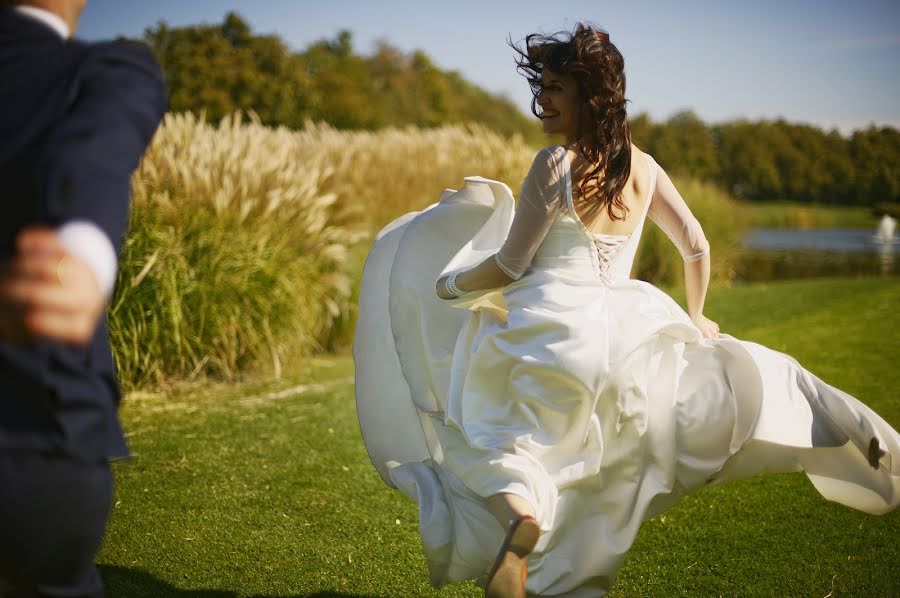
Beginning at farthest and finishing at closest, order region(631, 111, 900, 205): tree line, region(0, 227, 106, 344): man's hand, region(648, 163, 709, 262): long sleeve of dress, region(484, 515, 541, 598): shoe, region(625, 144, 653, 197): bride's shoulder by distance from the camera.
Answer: region(631, 111, 900, 205): tree line < region(648, 163, 709, 262): long sleeve of dress < region(625, 144, 653, 197): bride's shoulder < region(484, 515, 541, 598): shoe < region(0, 227, 106, 344): man's hand

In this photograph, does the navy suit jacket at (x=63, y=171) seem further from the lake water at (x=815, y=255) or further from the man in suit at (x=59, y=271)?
the lake water at (x=815, y=255)

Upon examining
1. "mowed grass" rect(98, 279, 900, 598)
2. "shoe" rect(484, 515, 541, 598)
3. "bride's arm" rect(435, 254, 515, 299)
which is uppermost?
"bride's arm" rect(435, 254, 515, 299)

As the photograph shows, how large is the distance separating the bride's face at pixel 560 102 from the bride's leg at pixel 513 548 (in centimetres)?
116

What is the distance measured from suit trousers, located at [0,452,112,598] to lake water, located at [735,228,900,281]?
14.2 m

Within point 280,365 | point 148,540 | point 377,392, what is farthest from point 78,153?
point 280,365

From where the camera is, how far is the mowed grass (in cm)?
309

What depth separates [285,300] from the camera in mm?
6445

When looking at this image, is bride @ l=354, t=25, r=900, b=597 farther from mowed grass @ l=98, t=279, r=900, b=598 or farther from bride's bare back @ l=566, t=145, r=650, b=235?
mowed grass @ l=98, t=279, r=900, b=598

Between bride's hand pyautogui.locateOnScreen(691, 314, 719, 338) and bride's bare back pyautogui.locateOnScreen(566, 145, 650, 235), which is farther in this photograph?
bride's hand pyautogui.locateOnScreen(691, 314, 719, 338)

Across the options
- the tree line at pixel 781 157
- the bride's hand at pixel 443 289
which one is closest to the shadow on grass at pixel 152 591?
the bride's hand at pixel 443 289

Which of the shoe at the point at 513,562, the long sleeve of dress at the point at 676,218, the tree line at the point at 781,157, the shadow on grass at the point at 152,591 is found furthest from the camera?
the tree line at the point at 781,157

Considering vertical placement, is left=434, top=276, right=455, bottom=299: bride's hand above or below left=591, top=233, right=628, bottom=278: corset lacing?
below

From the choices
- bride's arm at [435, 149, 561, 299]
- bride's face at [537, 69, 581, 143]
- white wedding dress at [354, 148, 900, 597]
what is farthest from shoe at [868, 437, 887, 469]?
bride's face at [537, 69, 581, 143]

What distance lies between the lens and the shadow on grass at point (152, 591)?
9.68 ft
